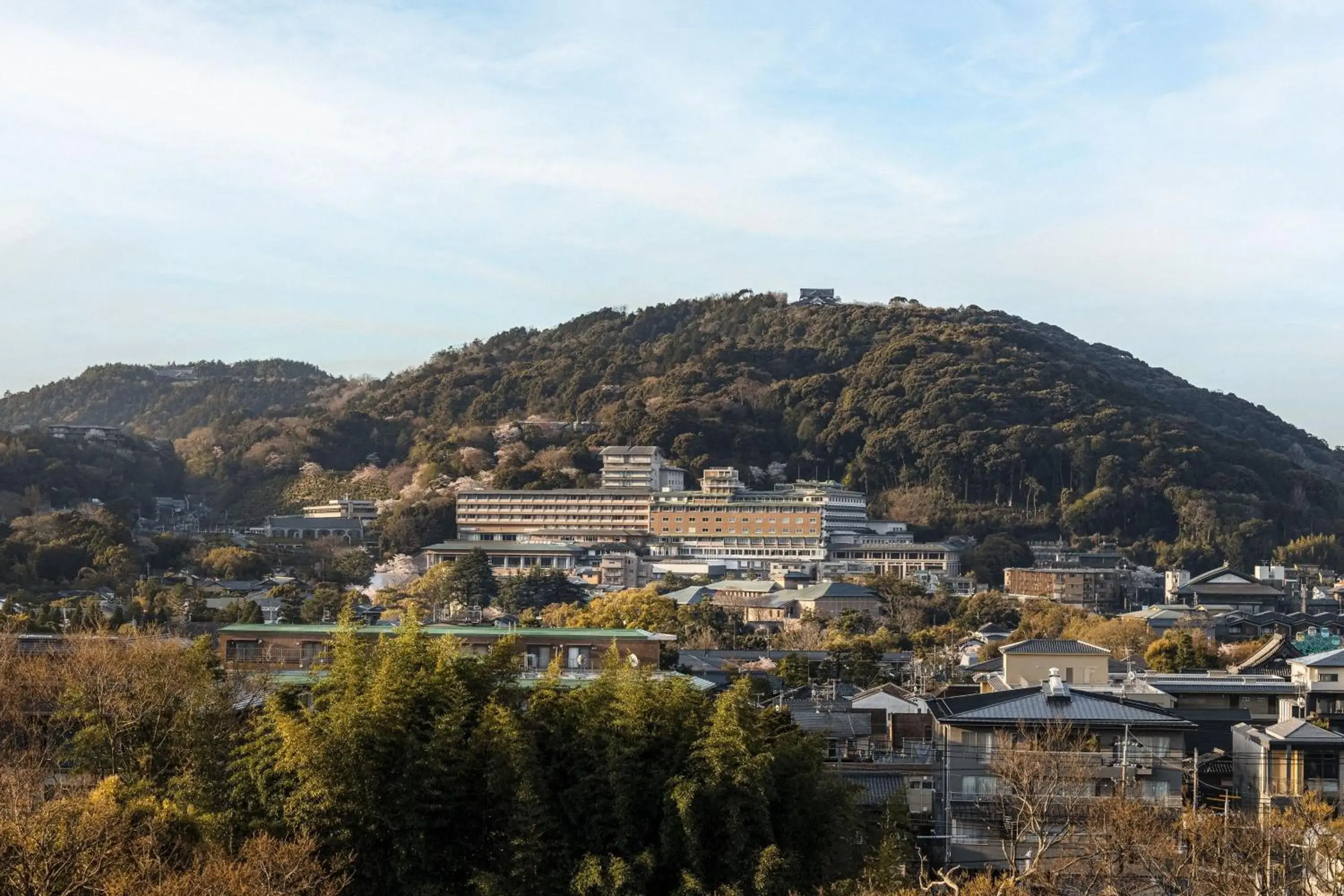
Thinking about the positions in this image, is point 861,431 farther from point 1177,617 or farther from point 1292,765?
point 1292,765

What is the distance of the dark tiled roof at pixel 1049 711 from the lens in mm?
22344

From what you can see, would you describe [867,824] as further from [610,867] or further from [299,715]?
[299,715]

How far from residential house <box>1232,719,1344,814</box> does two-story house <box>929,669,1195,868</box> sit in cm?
101

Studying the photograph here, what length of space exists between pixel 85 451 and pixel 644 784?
7656 centimetres

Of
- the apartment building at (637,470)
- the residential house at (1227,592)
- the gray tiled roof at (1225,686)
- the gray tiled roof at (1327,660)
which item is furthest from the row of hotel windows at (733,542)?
the gray tiled roof at (1327,660)

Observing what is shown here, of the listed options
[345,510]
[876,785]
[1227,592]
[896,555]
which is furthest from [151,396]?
[876,785]

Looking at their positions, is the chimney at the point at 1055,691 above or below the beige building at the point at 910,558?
above

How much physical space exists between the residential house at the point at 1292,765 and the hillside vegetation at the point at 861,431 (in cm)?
5380

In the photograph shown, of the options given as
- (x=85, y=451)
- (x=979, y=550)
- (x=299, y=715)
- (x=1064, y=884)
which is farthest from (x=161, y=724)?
(x=85, y=451)

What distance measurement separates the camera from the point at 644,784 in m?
17.3

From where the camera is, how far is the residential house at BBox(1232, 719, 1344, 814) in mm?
22250

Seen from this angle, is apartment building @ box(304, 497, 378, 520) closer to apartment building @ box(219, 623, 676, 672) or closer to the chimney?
apartment building @ box(219, 623, 676, 672)

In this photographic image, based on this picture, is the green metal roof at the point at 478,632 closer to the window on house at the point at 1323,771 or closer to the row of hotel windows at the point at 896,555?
the window on house at the point at 1323,771

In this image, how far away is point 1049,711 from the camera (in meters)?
22.5
